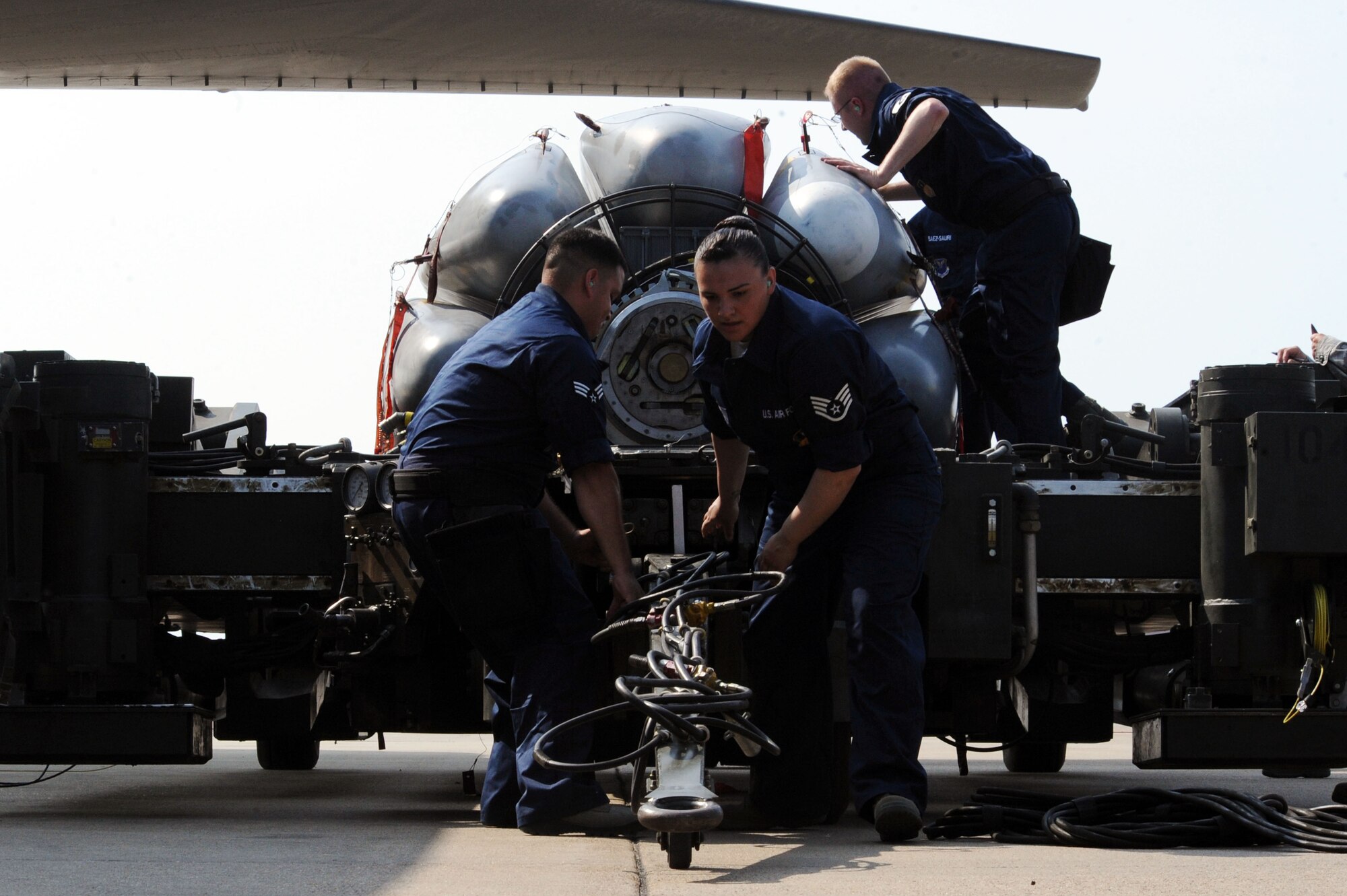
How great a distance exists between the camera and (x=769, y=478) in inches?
205

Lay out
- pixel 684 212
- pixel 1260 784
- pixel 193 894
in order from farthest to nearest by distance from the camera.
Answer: pixel 1260 784, pixel 684 212, pixel 193 894

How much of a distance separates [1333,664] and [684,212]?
266 cm

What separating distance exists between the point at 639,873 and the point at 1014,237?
350cm

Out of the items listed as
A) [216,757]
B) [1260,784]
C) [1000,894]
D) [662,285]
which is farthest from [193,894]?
[216,757]

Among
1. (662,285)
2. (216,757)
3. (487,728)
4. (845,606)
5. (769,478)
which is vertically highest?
(662,285)

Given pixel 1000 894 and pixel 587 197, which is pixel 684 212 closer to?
pixel 587 197

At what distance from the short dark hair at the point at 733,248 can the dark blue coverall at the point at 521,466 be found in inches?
17.2

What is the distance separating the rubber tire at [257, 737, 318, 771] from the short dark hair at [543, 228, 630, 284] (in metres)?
4.40

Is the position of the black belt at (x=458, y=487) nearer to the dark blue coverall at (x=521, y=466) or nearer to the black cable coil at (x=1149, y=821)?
the dark blue coverall at (x=521, y=466)

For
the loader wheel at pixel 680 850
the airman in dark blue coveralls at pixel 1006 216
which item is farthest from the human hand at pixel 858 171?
the loader wheel at pixel 680 850

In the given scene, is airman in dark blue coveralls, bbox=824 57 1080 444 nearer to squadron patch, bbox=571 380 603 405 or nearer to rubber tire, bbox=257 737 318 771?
squadron patch, bbox=571 380 603 405

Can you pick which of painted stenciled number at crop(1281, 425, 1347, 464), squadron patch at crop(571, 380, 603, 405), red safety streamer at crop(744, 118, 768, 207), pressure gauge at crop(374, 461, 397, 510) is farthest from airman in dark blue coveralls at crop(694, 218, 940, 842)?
red safety streamer at crop(744, 118, 768, 207)

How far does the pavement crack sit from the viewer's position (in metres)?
3.27

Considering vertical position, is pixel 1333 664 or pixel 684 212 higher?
pixel 684 212
